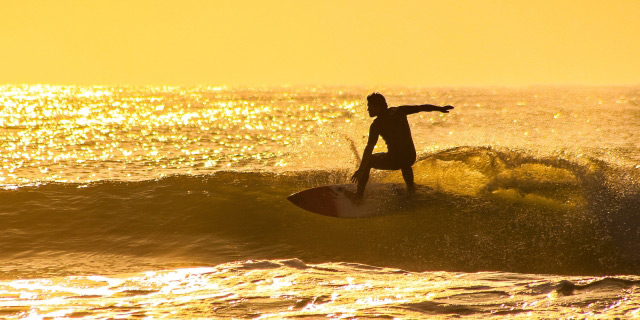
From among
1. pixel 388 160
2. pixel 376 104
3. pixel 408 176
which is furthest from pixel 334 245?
pixel 376 104

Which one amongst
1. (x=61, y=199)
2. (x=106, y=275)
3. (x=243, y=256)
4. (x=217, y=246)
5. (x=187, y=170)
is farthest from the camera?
(x=187, y=170)

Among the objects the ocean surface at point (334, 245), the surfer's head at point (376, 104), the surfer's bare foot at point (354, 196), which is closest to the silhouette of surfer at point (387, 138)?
the surfer's head at point (376, 104)

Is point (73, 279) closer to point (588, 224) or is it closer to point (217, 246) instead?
point (217, 246)

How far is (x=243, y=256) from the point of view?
8867mm

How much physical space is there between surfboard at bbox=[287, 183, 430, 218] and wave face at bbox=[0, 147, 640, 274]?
0.17 meters

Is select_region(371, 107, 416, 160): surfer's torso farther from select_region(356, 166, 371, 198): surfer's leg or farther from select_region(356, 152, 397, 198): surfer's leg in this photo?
select_region(356, 166, 371, 198): surfer's leg

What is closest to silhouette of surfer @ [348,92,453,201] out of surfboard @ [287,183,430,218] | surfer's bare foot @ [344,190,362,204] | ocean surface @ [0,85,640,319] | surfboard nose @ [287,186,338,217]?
surfer's bare foot @ [344,190,362,204]

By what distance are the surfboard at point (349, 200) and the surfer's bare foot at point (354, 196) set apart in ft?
0.07

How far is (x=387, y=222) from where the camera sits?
9.69m

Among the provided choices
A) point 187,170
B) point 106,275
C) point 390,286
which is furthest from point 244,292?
point 187,170

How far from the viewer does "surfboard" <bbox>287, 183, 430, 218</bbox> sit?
32.3 feet

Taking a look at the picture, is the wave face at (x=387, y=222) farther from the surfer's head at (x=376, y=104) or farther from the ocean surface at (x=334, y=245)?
the surfer's head at (x=376, y=104)

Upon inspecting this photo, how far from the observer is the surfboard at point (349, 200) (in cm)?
985

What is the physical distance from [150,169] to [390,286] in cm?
1375
